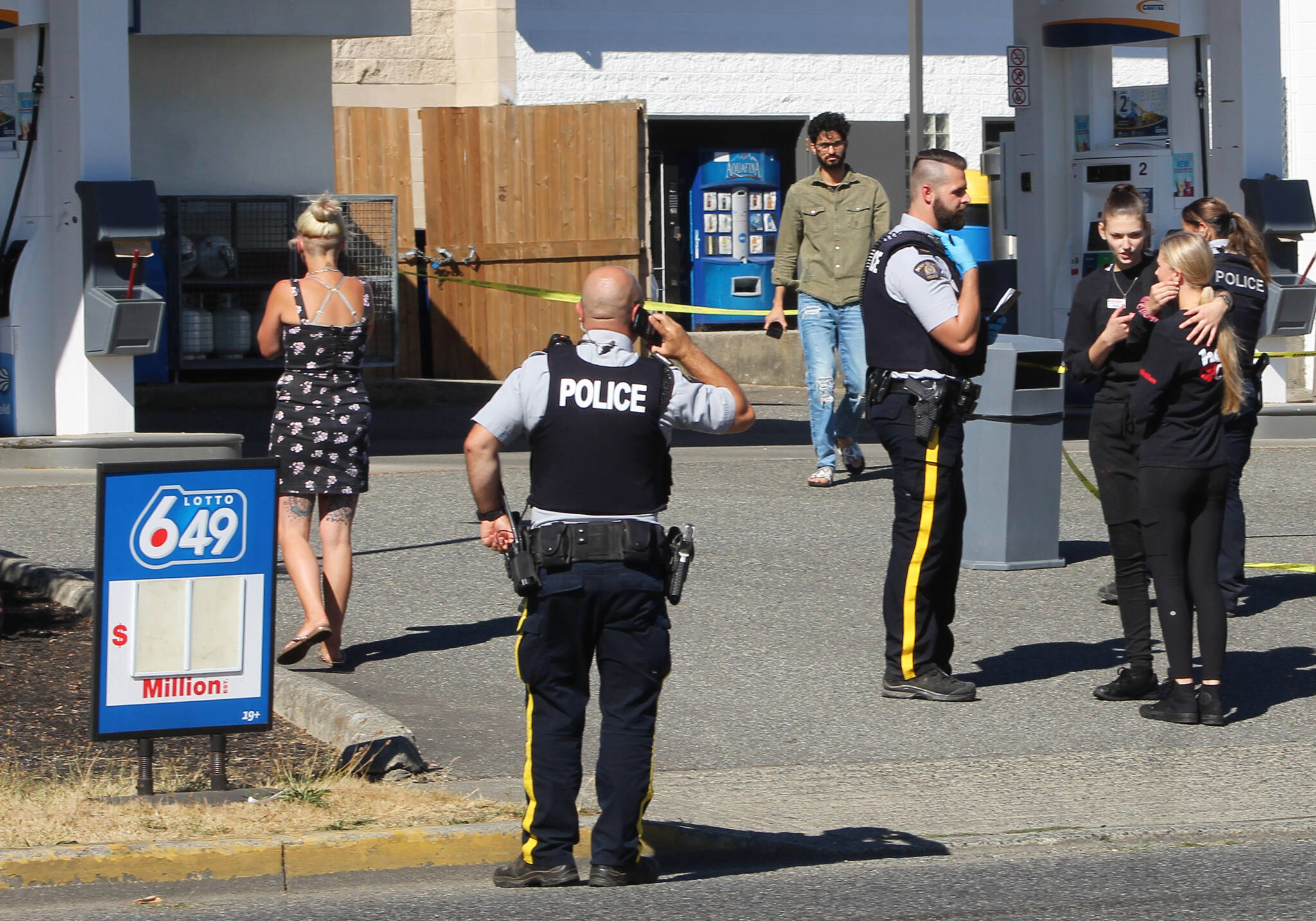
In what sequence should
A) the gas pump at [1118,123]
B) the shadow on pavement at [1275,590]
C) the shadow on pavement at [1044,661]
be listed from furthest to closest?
the gas pump at [1118,123], the shadow on pavement at [1275,590], the shadow on pavement at [1044,661]

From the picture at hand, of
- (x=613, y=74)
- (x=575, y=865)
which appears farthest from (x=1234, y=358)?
(x=613, y=74)

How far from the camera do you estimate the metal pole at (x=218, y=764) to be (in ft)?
18.9

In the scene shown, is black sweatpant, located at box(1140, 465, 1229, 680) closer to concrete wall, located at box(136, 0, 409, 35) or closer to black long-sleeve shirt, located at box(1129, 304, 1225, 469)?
black long-sleeve shirt, located at box(1129, 304, 1225, 469)

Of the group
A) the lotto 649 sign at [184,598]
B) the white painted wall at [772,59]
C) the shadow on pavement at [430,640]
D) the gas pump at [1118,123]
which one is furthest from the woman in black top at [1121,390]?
the white painted wall at [772,59]

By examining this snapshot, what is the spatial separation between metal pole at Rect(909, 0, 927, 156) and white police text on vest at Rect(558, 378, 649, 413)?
42.7 feet

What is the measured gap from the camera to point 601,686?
509cm

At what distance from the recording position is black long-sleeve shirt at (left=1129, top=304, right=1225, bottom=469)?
6801 mm

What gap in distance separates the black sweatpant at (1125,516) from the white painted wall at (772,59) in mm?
14182

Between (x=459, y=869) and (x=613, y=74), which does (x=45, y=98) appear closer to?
(x=459, y=869)

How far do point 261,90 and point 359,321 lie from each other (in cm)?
904

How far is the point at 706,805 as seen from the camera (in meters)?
5.91

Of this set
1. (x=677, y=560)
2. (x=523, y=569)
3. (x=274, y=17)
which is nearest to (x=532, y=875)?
(x=523, y=569)

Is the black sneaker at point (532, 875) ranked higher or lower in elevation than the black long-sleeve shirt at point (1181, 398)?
lower

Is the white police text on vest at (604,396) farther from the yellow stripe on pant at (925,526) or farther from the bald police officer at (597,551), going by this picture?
the yellow stripe on pant at (925,526)
